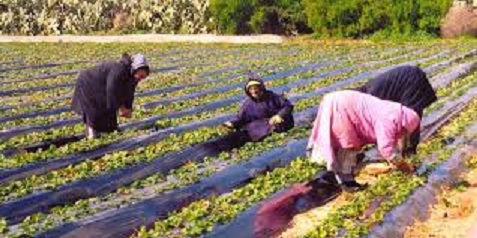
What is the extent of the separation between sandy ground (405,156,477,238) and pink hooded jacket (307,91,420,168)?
2.10 feet

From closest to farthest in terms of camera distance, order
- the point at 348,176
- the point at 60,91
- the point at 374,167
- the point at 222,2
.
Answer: the point at 348,176, the point at 374,167, the point at 60,91, the point at 222,2

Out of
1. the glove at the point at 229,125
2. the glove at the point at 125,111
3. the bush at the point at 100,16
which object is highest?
the glove at the point at 125,111

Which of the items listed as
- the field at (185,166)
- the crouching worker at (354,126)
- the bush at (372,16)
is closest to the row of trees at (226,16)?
the bush at (372,16)

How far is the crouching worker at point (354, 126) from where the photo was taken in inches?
264

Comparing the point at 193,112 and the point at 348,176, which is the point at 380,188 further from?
the point at 193,112

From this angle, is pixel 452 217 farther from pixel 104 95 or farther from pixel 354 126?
pixel 104 95

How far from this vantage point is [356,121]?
6793mm

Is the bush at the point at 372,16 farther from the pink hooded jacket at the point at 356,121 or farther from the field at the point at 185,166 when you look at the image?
the pink hooded jacket at the point at 356,121

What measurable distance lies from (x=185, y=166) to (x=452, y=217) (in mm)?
2847

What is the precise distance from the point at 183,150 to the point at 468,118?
4.19 metres

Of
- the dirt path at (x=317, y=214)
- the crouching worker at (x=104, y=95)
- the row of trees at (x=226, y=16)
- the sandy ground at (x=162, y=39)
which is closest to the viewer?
the dirt path at (x=317, y=214)

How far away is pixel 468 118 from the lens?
10.6 metres

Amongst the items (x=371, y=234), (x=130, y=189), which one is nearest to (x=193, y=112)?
(x=130, y=189)

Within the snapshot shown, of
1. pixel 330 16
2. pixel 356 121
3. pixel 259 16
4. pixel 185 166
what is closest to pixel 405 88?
pixel 356 121
